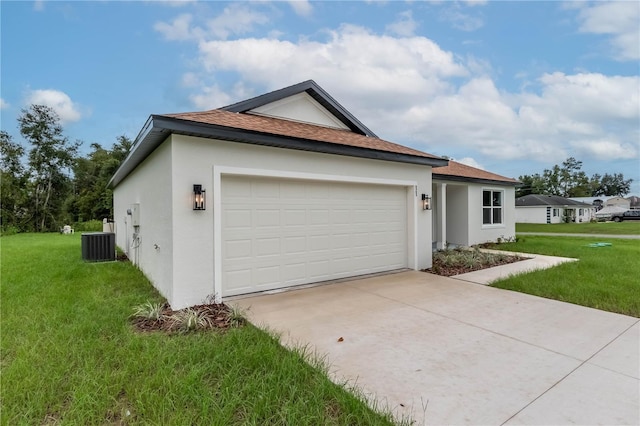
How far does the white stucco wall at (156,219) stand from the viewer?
214 inches

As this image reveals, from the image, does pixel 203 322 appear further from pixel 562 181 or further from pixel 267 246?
pixel 562 181

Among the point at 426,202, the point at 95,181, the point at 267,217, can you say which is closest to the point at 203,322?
the point at 267,217

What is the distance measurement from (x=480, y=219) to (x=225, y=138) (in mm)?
11700

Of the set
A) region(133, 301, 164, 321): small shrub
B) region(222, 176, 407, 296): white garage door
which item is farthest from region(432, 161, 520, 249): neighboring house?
region(133, 301, 164, 321): small shrub

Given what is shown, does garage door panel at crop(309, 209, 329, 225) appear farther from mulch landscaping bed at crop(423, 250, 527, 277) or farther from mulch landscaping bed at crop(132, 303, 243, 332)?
mulch landscaping bed at crop(423, 250, 527, 277)

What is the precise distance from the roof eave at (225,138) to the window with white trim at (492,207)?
7.63 meters

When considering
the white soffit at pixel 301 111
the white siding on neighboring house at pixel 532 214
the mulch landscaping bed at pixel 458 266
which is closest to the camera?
the mulch landscaping bed at pixel 458 266

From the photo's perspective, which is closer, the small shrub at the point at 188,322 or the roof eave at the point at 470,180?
the small shrub at the point at 188,322

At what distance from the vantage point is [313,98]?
9.67 m

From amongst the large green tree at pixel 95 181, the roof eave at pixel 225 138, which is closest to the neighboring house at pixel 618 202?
the roof eave at pixel 225 138

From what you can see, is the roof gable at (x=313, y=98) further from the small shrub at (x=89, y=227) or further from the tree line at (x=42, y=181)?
the tree line at (x=42, y=181)

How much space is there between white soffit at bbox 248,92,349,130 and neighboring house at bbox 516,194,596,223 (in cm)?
3632

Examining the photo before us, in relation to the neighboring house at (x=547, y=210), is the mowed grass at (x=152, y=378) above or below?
below

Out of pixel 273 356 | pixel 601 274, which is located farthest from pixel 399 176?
pixel 273 356
